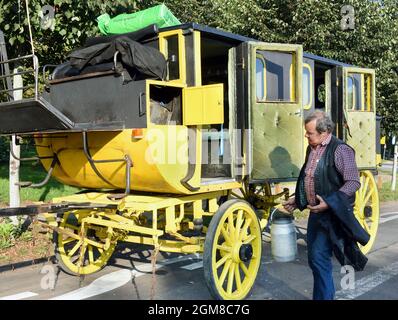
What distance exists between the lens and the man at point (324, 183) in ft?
12.9

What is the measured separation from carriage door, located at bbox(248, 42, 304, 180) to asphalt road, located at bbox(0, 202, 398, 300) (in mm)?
1221

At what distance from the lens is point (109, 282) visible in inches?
215

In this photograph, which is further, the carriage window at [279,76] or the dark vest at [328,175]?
the carriage window at [279,76]

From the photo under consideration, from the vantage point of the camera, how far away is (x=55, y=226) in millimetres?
5039

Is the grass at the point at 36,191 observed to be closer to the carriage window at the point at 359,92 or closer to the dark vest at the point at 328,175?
the carriage window at the point at 359,92

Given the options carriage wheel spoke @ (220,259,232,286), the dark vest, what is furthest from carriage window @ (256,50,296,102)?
carriage wheel spoke @ (220,259,232,286)

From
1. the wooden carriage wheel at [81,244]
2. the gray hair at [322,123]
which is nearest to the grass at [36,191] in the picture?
the wooden carriage wheel at [81,244]

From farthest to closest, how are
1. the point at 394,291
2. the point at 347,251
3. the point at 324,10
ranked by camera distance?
1. the point at 324,10
2. the point at 394,291
3. the point at 347,251

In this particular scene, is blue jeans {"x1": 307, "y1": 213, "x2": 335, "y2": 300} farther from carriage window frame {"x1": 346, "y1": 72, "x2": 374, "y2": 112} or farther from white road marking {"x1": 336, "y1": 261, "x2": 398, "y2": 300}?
carriage window frame {"x1": 346, "y1": 72, "x2": 374, "y2": 112}

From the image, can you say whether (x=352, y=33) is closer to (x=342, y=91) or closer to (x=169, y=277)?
(x=342, y=91)

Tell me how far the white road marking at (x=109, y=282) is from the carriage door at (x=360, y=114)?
340 centimetres

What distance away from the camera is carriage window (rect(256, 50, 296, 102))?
5.86 meters
